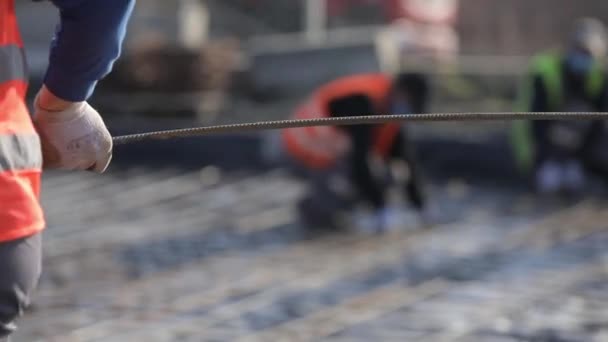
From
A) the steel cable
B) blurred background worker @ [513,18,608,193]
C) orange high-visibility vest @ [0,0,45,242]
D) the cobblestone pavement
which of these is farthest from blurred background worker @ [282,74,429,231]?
orange high-visibility vest @ [0,0,45,242]

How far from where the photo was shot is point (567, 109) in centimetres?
853

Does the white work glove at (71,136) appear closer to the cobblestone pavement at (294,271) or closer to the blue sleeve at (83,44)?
the blue sleeve at (83,44)

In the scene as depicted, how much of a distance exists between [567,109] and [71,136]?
6509mm

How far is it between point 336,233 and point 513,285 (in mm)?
1681

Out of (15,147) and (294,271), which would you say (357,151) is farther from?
(15,147)

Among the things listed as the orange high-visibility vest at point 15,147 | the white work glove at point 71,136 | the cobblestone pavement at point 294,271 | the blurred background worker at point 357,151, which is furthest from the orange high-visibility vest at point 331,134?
the orange high-visibility vest at point 15,147

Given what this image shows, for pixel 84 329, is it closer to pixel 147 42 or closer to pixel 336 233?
pixel 336 233

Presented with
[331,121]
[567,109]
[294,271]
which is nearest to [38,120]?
[331,121]

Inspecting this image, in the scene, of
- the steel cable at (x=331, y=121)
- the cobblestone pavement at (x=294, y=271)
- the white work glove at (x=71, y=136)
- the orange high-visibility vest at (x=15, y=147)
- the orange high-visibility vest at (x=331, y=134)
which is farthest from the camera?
the orange high-visibility vest at (x=331, y=134)

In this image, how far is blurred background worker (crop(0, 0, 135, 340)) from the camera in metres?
2.18

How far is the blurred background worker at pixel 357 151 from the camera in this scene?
720 centimetres

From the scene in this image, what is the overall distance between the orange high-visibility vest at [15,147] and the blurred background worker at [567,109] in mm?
6523

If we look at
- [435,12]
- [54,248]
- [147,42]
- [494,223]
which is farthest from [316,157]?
[435,12]

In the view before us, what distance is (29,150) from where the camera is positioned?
223 centimetres
